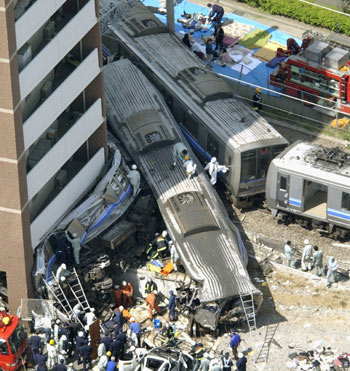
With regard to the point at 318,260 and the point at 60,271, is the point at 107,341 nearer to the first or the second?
the point at 60,271

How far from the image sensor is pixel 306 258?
182 ft

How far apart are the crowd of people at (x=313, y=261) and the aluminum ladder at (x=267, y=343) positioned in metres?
3.81

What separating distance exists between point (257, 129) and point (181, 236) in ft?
26.8

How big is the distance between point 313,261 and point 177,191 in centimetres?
710

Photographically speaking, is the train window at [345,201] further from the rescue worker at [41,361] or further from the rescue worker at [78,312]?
the rescue worker at [41,361]

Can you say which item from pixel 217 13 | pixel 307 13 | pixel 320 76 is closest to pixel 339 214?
pixel 320 76

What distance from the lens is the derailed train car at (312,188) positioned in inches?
2215

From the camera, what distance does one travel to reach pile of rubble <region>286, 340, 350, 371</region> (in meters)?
50.6

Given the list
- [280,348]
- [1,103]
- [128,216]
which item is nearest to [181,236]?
[128,216]

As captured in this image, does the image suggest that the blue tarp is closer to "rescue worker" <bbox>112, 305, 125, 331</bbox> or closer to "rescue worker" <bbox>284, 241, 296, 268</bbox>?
"rescue worker" <bbox>284, 241, 296, 268</bbox>

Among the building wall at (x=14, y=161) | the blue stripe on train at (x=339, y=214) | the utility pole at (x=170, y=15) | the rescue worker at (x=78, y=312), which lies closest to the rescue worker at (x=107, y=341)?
the rescue worker at (x=78, y=312)

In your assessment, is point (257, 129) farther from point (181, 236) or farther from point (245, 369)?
point (245, 369)

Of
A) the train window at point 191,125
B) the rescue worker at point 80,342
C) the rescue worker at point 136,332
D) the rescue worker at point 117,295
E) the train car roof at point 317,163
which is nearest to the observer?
the rescue worker at point 80,342

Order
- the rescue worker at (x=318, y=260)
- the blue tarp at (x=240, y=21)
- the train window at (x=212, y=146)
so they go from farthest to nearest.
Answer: the blue tarp at (x=240, y=21) → the train window at (x=212, y=146) → the rescue worker at (x=318, y=260)
